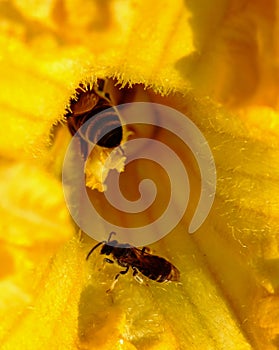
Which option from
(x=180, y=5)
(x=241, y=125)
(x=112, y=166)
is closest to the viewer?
(x=180, y=5)

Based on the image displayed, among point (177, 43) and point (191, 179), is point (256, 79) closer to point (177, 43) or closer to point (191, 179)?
point (177, 43)

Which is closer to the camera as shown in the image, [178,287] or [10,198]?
[10,198]

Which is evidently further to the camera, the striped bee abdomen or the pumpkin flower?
the striped bee abdomen

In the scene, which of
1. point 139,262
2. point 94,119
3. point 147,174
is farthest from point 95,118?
point 139,262

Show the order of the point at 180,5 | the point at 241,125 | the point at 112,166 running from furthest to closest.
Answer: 1. the point at 112,166
2. the point at 241,125
3. the point at 180,5

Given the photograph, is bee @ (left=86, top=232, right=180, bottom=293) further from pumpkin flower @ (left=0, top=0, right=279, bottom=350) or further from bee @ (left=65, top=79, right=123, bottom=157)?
bee @ (left=65, top=79, right=123, bottom=157)

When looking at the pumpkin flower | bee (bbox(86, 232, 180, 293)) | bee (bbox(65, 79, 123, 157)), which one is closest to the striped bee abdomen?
bee (bbox(65, 79, 123, 157))

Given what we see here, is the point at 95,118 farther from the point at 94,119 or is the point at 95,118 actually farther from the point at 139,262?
the point at 139,262

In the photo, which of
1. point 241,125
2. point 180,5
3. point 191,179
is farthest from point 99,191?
point 180,5
